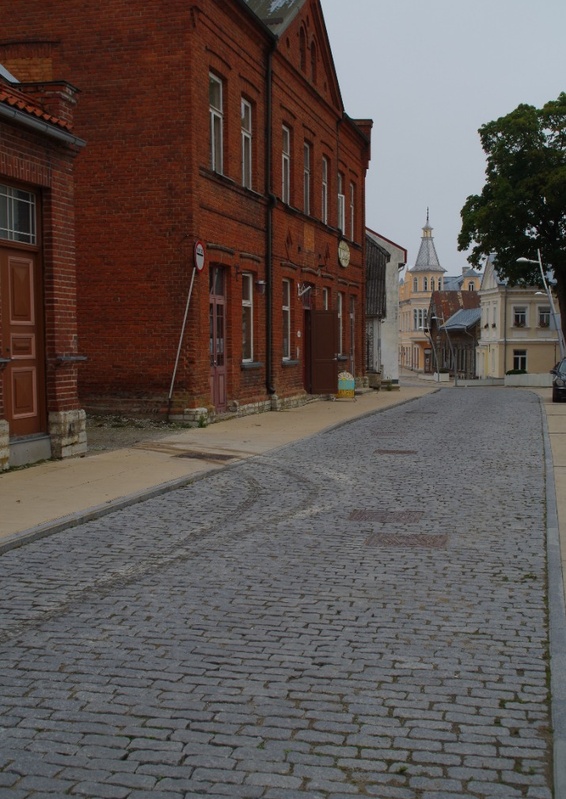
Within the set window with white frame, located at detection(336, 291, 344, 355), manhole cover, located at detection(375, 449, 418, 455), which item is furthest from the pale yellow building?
manhole cover, located at detection(375, 449, 418, 455)

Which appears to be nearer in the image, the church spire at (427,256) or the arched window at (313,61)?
the arched window at (313,61)

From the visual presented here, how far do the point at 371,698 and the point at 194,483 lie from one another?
22.7 ft

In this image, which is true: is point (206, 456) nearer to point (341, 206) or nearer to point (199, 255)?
point (199, 255)

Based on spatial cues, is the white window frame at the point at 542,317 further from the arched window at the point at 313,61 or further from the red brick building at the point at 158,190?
the red brick building at the point at 158,190

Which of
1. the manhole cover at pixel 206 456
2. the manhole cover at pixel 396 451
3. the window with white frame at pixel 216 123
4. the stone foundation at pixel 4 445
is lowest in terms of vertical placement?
the manhole cover at pixel 396 451

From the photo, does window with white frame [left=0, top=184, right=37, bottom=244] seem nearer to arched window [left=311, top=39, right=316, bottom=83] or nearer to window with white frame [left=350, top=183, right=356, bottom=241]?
arched window [left=311, top=39, right=316, bottom=83]

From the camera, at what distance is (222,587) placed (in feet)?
20.9

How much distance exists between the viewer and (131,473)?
11.4m

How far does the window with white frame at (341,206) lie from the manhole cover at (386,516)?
72.9 feet

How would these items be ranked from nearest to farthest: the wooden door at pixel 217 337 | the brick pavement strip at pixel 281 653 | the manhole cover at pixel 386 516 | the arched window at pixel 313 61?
the brick pavement strip at pixel 281 653 < the manhole cover at pixel 386 516 < the wooden door at pixel 217 337 < the arched window at pixel 313 61

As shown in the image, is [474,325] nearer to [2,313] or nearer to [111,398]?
[111,398]

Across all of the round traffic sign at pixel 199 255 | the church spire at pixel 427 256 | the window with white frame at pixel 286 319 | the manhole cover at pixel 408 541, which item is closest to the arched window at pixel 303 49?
the window with white frame at pixel 286 319

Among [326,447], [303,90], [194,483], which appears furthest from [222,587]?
[303,90]

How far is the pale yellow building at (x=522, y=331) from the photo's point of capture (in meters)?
74.1
